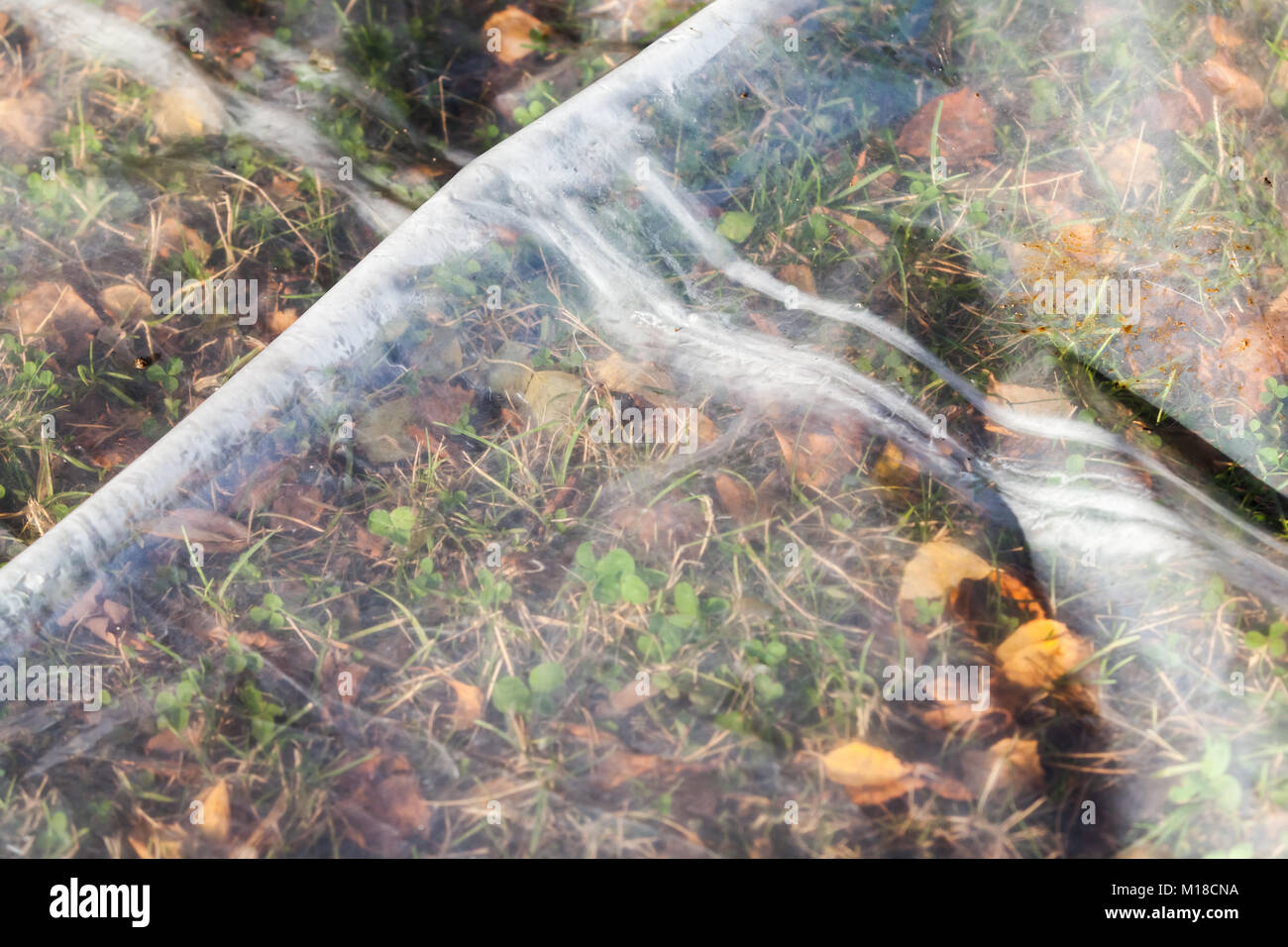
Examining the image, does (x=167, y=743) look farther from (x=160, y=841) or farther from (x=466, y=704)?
(x=466, y=704)

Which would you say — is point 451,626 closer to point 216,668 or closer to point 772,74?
point 216,668

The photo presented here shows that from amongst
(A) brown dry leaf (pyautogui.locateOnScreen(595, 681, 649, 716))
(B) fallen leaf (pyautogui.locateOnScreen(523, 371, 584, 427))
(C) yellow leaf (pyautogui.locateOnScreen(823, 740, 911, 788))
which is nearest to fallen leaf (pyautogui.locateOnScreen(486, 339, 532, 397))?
(B) fallen leaf (pyautogui.locateOnScreen(523, 371, 584, 427))

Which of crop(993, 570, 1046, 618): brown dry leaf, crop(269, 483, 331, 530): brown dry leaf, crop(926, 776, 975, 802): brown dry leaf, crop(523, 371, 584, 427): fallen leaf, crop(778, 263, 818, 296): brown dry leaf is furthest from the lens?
crop(778, 263, 818, 296): brown dry leaf

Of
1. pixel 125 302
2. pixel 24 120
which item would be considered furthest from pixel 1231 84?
pixel 24 120

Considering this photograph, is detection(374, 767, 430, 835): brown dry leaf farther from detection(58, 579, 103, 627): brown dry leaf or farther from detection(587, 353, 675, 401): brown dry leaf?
detection(587, 353, 675, 401): brown dry leaf

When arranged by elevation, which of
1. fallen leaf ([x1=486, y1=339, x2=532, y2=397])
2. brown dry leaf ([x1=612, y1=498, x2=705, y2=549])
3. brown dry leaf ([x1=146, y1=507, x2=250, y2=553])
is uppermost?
fallen leaf ([x1=486, y1=339, x2=532, y2=397])

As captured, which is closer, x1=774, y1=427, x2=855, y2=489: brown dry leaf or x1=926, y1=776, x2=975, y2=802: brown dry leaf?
x1=926, y1=776, x2=975, y2=802: brown dry leaf

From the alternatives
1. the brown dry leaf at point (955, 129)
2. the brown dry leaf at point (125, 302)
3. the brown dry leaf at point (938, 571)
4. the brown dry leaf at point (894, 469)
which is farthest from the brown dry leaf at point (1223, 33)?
the brown dry leaf at point (125, 302)
